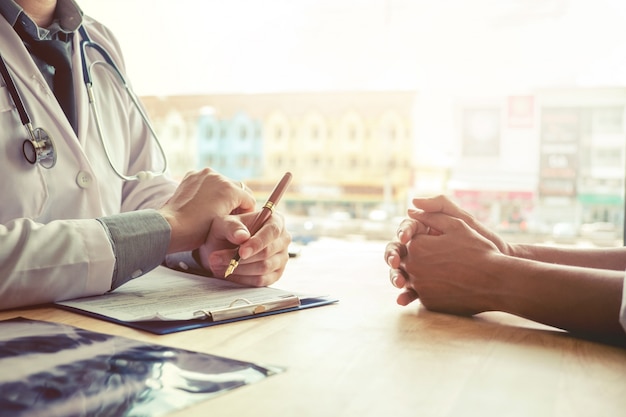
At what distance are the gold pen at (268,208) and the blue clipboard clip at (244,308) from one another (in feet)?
0.43

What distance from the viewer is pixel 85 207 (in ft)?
3.47

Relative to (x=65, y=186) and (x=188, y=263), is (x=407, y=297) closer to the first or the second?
(x=188, y=263)

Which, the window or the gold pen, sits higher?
the window

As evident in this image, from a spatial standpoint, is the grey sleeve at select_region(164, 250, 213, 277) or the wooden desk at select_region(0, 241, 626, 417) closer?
the wooden desk at select_region(0, 241, 626, 417)

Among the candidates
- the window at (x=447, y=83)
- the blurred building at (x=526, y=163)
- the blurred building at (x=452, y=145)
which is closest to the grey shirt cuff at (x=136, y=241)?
the window at (x=447, y=83)

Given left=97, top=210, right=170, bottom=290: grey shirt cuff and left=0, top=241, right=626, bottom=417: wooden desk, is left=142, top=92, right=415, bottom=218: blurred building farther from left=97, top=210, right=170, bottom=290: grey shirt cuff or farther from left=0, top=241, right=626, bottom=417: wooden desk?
left=0, top=241, right=626, bottom=417: wooden desk

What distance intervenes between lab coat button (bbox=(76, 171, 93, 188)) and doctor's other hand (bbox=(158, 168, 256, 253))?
0.16 m

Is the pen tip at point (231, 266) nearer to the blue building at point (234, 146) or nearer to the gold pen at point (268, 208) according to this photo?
the gold pen at point (268, 208)

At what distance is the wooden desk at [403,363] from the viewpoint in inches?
18.2

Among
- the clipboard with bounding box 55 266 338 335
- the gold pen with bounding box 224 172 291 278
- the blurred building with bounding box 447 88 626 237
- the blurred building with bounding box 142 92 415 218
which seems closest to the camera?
the clipboard with bounding box 55 266 338 335

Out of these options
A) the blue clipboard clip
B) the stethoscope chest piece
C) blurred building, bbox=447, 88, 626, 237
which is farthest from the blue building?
the blue clipboard clip

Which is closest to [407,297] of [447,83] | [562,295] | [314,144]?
[562,295]

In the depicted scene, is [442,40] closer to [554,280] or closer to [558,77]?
[558,77]

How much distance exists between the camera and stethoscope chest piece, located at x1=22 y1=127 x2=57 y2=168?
95 centimetres
